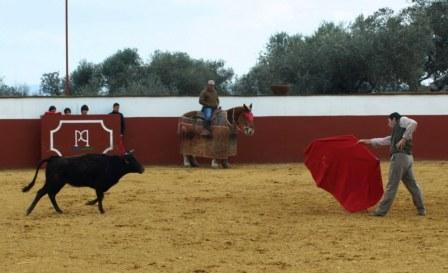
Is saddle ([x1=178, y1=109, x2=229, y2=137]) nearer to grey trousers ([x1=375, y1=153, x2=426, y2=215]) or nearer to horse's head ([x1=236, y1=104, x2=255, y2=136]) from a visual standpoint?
horse's head ([x1=236, y1=104, x2=255, y2=136])

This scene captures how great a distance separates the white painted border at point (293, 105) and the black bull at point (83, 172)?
778cm

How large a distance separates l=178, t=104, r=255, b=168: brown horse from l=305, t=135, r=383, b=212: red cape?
6371 mm

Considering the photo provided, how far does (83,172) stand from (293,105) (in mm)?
9190

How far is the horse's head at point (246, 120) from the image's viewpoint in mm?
16609

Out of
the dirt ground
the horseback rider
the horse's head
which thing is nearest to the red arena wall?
the horse's head

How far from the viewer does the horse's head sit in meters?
16.6

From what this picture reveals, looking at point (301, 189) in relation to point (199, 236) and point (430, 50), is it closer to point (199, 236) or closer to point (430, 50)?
point (199, 236)

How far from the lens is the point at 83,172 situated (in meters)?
9.40

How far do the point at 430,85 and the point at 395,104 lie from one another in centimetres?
1942

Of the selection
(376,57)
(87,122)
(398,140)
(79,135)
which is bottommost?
(79,135)

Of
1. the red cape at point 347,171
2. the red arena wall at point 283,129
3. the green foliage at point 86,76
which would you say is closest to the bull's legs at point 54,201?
the red cape at point 347,171

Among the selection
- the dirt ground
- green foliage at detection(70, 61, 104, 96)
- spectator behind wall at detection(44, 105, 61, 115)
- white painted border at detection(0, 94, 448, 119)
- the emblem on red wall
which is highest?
green foliage at detection(70, 61, 104, 96)

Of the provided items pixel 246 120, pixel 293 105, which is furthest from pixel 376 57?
pixel 246 120

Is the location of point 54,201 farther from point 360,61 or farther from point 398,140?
point 360,61
